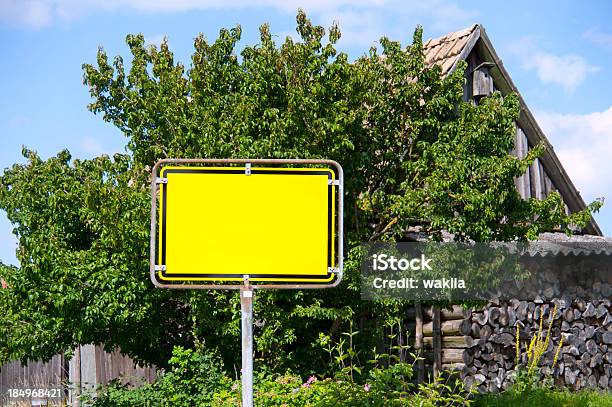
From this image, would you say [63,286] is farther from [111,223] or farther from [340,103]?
[340,103]

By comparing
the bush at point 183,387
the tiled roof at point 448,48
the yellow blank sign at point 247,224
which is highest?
the tiled roof at point 448,48

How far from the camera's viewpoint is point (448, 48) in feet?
45.6

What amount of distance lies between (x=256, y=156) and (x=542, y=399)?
549 cm

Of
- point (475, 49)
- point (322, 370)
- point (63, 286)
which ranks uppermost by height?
point (475, 49)

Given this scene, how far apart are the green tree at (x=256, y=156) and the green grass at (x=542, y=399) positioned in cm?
229

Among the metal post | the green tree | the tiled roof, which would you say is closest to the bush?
the green tree

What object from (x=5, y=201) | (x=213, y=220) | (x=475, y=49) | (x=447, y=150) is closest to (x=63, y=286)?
(x=5, y=201)

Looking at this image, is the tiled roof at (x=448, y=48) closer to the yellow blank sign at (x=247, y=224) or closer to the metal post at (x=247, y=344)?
the yellow blank sign at (x=247, y=224)

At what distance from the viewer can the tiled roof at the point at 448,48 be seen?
13.4 m

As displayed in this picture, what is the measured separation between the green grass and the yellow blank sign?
8.24 m

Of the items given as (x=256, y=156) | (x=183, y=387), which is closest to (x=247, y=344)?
(x=256, y=156)

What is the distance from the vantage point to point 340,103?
1021cm

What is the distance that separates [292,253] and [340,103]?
5803 millimetres

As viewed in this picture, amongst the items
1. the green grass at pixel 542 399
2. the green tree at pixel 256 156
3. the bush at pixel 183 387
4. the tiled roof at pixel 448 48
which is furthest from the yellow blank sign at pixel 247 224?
the tiled roof at pixel 448 48
